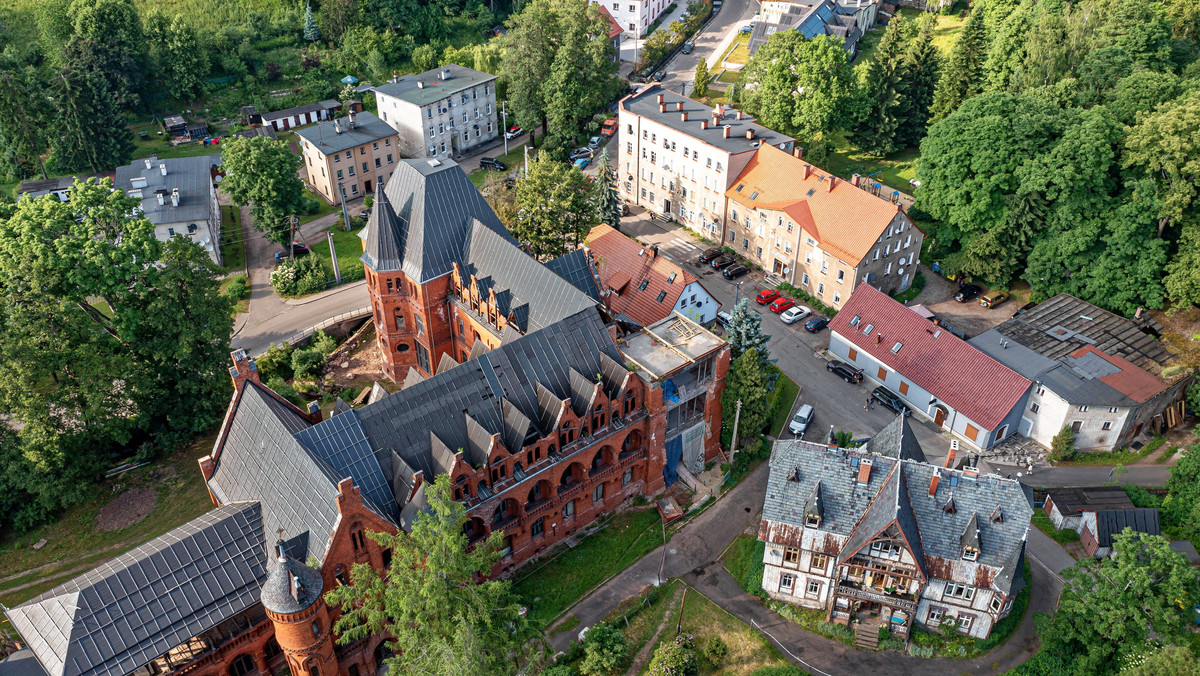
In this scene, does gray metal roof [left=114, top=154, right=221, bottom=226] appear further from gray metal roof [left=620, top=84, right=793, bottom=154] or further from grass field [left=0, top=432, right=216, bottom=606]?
gray metal roof [left=620, top=84, right=793, bottom=154]

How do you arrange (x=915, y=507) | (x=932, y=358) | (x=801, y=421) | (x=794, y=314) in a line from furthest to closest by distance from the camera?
(x=794, y=314) < (x=932, y=358) < (x=801, y=421) < (x=915, y=507)

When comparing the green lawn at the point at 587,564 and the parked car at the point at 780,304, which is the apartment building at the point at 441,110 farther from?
the green lawn at the point at 587,564

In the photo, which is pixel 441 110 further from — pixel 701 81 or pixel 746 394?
pixel 746 394

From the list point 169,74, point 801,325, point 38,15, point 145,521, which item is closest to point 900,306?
point 801,325

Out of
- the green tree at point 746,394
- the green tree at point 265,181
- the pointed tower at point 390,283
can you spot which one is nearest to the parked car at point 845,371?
the green tree at point 746,394

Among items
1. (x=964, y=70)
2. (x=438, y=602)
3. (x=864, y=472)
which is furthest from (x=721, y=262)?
(x=438, y=602)

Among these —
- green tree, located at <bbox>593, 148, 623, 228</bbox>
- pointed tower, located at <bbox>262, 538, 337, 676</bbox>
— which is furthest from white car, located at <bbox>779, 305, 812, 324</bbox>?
pointed tower, located at <bbox>262, 538, 337, 676</bbox>

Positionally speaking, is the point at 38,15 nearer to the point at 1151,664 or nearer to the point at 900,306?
the point at 900,306
